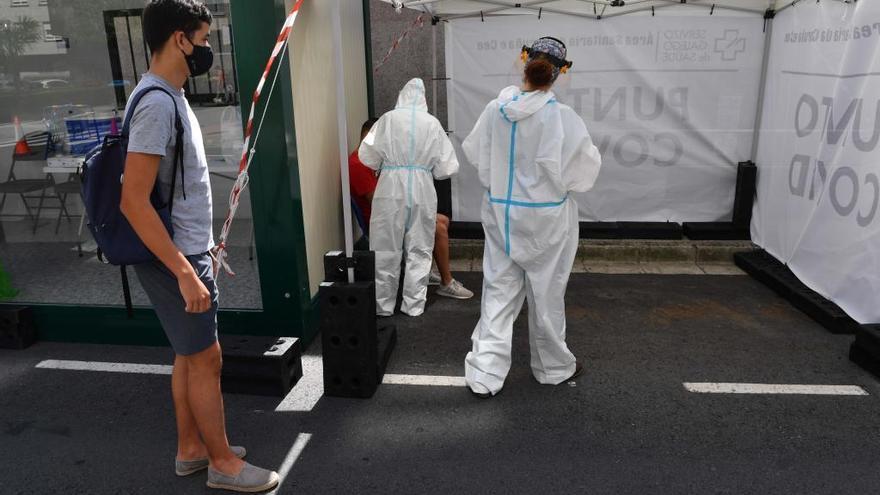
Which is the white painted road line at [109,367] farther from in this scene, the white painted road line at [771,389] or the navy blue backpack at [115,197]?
the white painted road line at [771,389]

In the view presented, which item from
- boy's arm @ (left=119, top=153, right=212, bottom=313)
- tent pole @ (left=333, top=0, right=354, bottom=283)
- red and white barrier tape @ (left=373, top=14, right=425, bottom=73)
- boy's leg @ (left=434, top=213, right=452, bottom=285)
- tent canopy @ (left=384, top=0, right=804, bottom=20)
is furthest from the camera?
red and white barrier tape @ (left=373, top=14, right=425, bottom=73)

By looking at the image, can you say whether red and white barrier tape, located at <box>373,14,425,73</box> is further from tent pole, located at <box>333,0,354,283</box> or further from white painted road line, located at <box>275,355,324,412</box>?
white painted road line, located at <box>275,355,324,412</box>

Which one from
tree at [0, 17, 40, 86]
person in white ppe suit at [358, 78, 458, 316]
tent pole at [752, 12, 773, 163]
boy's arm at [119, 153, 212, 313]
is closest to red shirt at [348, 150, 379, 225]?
person in white ppe suit at [358, 78, 458, 316]

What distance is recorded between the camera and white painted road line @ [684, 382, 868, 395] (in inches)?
133

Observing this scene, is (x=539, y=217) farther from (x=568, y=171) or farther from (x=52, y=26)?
(x=52, y=26)

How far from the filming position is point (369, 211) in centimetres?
486

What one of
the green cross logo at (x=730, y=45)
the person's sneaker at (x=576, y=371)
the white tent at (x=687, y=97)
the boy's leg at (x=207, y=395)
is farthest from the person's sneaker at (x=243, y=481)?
the green cross logo at (x=730, y=45)

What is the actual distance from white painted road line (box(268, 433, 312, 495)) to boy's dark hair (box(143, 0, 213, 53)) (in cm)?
177

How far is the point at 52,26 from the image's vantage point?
390cm

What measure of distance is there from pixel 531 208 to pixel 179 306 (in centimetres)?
175

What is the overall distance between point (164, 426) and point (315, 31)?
2475 mm

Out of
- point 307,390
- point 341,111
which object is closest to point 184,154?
point 341,111

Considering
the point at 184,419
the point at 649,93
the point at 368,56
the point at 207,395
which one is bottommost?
the point at 184,419

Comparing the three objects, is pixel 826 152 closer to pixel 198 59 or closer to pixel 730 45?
pixel 730 45
